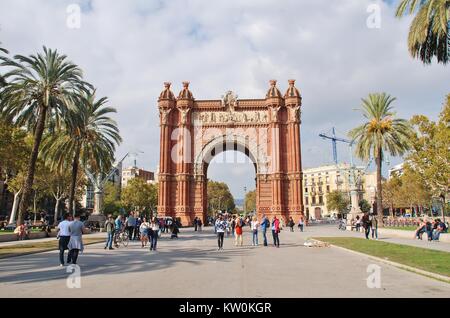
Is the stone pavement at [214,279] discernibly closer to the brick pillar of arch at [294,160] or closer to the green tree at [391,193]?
the brick pillar of arch at [294,160]

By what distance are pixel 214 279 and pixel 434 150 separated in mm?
27776

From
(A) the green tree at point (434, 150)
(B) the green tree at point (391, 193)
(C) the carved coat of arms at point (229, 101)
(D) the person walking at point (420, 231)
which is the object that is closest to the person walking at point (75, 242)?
(D) the person walking at point (420, 231)

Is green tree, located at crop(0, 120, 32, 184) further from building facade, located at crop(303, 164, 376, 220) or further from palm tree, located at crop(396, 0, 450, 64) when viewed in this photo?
building facade, located at crop(303, 164, 376, 220)

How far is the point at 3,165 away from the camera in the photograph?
3422 cm

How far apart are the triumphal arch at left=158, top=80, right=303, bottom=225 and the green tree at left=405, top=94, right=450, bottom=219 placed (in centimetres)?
1677

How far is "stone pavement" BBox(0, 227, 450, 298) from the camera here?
7633 mm

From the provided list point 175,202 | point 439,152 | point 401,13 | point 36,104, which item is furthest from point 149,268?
point 175,202

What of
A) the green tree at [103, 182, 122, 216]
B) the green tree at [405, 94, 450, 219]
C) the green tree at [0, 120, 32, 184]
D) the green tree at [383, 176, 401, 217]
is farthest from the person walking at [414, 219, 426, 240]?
the green tree at [103, 182, 122, 216]

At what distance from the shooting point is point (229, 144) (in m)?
50.7

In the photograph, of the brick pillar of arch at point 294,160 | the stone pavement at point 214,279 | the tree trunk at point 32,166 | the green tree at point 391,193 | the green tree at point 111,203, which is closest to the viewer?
the stone pavement at point 214,279

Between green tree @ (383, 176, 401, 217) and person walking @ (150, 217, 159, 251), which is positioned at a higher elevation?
green tree @ (383, 176, 401, 217)

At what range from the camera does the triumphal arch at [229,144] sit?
1849 inches

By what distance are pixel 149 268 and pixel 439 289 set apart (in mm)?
7740

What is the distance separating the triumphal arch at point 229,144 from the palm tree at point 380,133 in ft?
45.3
